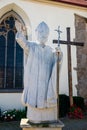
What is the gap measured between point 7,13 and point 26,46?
299 inches

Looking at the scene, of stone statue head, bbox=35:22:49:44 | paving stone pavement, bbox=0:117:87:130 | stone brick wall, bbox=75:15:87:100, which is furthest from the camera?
stone brick wall, bbox=75:15:87:100

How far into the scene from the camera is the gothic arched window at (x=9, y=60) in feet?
36.0

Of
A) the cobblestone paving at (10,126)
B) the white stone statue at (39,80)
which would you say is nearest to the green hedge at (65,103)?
the cobblestone paving at (10,126)

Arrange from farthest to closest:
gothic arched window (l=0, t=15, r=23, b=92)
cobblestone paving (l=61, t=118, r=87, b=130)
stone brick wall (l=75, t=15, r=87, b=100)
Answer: stone brick wall (l=75, t=15, r=87, b=100) → gothic arched window (l=0, t=15, r=23, b=92) → cobblestone paving (l=61, t=118, r=87, b=130)

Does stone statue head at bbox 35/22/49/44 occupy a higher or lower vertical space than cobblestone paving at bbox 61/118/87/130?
higher

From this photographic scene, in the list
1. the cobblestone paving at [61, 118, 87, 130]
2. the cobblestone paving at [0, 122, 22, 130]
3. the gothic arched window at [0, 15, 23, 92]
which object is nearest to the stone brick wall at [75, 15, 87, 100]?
the cobblestone paving at [61, 118, 87, 130]

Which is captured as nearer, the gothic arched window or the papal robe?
the papal robe

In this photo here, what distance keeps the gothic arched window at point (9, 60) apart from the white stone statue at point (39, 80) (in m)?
6.84

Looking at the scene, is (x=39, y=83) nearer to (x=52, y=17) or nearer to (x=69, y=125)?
(x=69, y=125)

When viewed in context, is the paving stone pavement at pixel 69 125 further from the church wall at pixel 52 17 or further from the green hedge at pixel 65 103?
the church wall at pixel 52 17

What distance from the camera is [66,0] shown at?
1166cm

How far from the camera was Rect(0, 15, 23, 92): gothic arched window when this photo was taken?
1098 centimetres

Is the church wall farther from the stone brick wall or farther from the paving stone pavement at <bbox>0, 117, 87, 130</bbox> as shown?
the paving stone pavement at <bbox>0, 117, 87, 130</bbox>

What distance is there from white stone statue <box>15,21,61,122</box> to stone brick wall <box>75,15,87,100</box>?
7.19m
